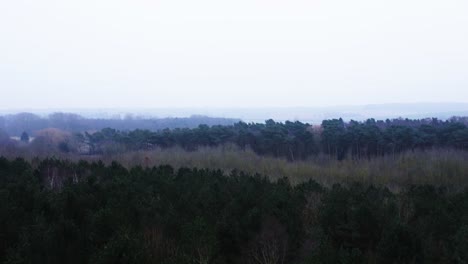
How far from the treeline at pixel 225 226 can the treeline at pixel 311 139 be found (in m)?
14.8

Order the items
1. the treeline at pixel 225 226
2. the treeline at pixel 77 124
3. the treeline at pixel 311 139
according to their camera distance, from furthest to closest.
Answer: the treeline at pixel 77 124 → the treeline at pixel 311 139 → the treeline at pixel 225 226

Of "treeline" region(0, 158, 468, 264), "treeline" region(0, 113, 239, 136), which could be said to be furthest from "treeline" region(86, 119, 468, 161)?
"treeline" region(0, 113, 239, 136)

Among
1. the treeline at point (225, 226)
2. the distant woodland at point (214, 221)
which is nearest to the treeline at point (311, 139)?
the distant woodland at point (214, 221)

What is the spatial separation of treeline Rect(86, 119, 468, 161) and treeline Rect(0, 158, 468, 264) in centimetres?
1477

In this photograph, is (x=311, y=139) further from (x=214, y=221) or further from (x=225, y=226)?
(x=225, y=226)

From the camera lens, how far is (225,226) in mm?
7445

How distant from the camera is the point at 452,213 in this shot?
Result: 8.42 metres

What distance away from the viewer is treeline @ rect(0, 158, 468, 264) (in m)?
6.09

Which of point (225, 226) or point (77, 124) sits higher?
point (225, 226)

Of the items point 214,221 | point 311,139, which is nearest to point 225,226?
point 214,221

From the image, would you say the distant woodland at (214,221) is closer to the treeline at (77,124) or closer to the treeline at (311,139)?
the treeline at (311,139)

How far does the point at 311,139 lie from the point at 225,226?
67.2ft

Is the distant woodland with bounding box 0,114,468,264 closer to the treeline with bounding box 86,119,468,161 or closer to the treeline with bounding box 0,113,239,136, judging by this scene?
the treeline with bounding box 86,119,468,161

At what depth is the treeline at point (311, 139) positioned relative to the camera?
24688 millimetres
